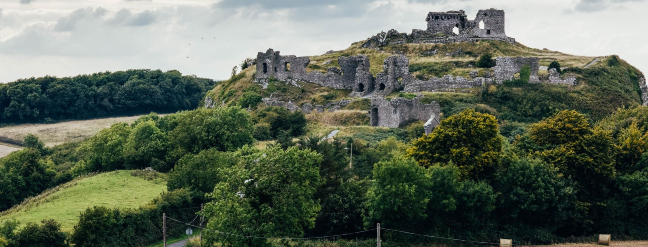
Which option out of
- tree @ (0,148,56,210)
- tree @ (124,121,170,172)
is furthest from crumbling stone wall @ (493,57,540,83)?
tree @ (0,148,56,210)

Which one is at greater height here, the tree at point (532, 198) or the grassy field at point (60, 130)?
the tree at point (532, 198)

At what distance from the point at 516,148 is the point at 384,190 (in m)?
12.4

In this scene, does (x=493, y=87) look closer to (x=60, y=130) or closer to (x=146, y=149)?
(x=146, y=149)

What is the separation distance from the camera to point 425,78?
3130 inches

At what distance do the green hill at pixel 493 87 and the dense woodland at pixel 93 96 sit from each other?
38453 mm

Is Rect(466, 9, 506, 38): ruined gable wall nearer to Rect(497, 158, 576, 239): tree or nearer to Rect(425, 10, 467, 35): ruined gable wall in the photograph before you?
Rect(425, 10, 467, 35): ruined gable wall

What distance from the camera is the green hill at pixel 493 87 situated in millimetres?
70625

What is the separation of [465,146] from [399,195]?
6885mm

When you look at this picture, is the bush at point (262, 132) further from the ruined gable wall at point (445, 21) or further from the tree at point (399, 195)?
the ruined gable wall at point (445, 21)

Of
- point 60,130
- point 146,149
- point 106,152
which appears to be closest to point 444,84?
point 146,149

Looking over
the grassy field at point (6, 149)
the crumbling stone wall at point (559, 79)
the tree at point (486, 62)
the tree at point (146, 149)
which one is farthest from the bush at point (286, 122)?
the grassy field at point (6, 149)

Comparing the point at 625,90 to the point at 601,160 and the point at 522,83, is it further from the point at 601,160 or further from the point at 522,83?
the point at 601,160

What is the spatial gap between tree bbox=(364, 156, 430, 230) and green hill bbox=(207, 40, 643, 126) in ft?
82.0

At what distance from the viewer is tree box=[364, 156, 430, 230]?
42344mm
